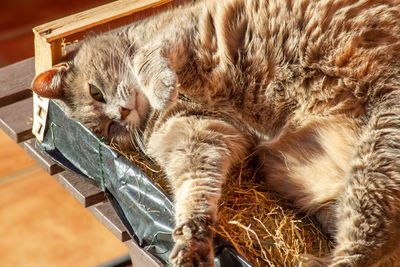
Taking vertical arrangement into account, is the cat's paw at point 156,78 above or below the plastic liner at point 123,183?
above

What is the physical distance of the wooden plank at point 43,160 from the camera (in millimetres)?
1905

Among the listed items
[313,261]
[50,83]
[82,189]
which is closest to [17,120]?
[50,83]

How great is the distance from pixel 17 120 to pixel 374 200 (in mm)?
1273

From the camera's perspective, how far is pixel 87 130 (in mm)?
1753

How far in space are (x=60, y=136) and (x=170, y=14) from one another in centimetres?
54

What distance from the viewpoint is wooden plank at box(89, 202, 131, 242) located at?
171 cm

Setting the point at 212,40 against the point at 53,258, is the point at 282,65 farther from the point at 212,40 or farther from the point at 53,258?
the point at 53,258

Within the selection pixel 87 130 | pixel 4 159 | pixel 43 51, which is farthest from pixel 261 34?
pixel 4 159

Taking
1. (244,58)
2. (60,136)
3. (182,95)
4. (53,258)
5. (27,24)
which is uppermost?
(244,58)

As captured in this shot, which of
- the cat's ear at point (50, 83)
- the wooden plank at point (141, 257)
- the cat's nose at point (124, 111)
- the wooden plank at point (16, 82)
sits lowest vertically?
the wooden plank at point (141, 257)

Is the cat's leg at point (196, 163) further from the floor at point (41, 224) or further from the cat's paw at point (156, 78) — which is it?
the floor at point (41, 224)

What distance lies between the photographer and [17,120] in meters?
2.06

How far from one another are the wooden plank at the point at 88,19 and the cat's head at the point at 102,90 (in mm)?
89

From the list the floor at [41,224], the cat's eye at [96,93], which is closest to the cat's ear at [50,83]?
the cat's eye at [96,93]
